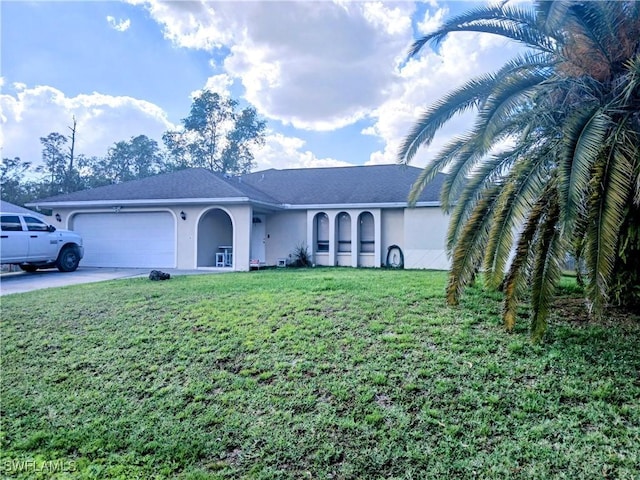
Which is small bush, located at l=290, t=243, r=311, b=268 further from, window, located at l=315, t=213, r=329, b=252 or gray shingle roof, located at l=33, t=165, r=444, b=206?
gray shingle roof, located at l=33, t=165, r=444, b=206

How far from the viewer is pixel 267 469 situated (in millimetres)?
3424

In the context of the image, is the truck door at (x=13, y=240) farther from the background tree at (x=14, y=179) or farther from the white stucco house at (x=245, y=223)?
the background tree at (x=14, y=179)

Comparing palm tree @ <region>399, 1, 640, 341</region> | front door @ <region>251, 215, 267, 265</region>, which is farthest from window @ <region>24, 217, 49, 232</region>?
palm tree @ <region>399, 1, 640, 341</region>

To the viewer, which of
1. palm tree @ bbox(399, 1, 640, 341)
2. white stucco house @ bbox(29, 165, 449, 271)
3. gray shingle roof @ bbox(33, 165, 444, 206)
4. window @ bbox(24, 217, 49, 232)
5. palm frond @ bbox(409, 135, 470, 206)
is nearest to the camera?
palm tree @ bbox(399, 1, 640, 341)

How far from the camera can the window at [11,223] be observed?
11.5 m

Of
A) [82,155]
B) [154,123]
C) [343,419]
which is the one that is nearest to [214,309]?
[343,419]

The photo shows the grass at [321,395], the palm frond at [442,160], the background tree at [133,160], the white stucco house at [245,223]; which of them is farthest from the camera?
the background tree at [133,160]

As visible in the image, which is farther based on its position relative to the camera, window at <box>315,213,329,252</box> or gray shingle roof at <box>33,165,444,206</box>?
window at <box>315,213,329,252</box>

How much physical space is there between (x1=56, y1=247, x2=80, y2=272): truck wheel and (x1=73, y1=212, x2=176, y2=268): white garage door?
209 centimetres

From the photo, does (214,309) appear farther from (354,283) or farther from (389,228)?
(389,228)

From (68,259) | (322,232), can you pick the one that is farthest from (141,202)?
(322,232)

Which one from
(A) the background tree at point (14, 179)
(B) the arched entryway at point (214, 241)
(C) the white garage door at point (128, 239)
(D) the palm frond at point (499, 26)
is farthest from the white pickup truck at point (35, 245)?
(A) the background tree at point (14, 179)

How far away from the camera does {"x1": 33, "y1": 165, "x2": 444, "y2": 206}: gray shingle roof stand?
15117 mm

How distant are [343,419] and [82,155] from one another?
40886 mm
